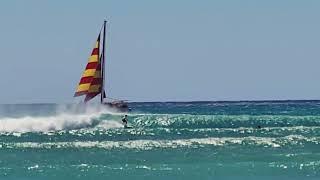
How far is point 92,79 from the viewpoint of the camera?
2830 inches

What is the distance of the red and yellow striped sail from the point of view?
71.9m

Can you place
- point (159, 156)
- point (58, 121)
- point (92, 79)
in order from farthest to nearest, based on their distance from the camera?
1. point (92, 79)
2. point (58, 121)
3. point (159, 156)

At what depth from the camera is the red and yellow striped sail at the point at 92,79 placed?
71.9m

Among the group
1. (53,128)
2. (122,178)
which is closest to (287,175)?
(122,178)

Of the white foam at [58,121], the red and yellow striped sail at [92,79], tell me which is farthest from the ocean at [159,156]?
the red and yellow striped sail at [92,79]

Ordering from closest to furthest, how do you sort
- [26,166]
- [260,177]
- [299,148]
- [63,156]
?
[260,177]
[26,166]
[63,156]
[299,148]

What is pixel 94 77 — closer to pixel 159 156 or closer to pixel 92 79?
pixel 92 79

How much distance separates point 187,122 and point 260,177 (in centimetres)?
4340

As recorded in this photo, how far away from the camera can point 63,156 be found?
3456 centimetres

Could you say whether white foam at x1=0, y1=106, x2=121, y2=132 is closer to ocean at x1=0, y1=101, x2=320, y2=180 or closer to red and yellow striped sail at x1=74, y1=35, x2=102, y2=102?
Answer: red and yellow striped sail at x1=74, y1=35, x2=102, y2=102

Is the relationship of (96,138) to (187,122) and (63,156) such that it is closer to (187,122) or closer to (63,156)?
(63,156)

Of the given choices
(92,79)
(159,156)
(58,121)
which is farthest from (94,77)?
(159,156)

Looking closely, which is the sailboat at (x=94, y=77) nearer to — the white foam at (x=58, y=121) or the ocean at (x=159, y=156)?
the white foam at (x=58, y=121)

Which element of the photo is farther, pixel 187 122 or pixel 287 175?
pixel 187 122
